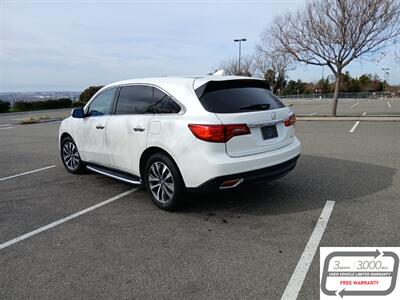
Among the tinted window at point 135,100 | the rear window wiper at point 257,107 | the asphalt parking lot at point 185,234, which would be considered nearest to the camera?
the asphalt parking lot at point 185,234

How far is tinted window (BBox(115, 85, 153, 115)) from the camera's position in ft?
14.9

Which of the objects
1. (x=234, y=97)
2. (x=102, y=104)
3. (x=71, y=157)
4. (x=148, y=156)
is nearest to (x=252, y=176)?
(x=234, y=97)

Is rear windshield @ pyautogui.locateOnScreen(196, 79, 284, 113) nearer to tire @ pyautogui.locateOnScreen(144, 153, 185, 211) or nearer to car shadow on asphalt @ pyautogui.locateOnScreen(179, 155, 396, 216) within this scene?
tire @ pyautogui.locateOnScreen(144, 153, 185, 211)

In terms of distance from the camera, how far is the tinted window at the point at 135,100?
454 centimetres

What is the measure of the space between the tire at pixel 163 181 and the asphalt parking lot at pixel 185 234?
6.8 inches

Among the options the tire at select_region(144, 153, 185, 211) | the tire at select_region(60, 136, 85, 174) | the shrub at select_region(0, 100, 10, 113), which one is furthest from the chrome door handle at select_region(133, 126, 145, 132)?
the shrub at select_region(0, 100, 10, 113)

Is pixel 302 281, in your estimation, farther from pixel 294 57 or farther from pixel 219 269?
pixel 294 57

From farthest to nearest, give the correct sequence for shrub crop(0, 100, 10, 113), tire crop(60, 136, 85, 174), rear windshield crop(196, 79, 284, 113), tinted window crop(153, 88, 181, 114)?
shrub crop(0, 100, 10, 113)
tire crop(60, 136, 85, 174)
tinted window crop(153, 88, 181, 114)
rear windshield crop(196, 79, 284, 113)

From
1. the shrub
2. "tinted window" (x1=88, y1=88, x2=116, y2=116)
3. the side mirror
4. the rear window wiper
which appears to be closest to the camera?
the rear window wiper

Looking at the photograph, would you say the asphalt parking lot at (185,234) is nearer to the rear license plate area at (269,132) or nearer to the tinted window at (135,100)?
the rear license plate area at (269,132)

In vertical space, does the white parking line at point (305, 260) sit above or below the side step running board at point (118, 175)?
below

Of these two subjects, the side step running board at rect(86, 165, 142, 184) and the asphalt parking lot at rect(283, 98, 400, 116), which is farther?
the asphalt parking lot at rect(283, 98, 400, 116)
